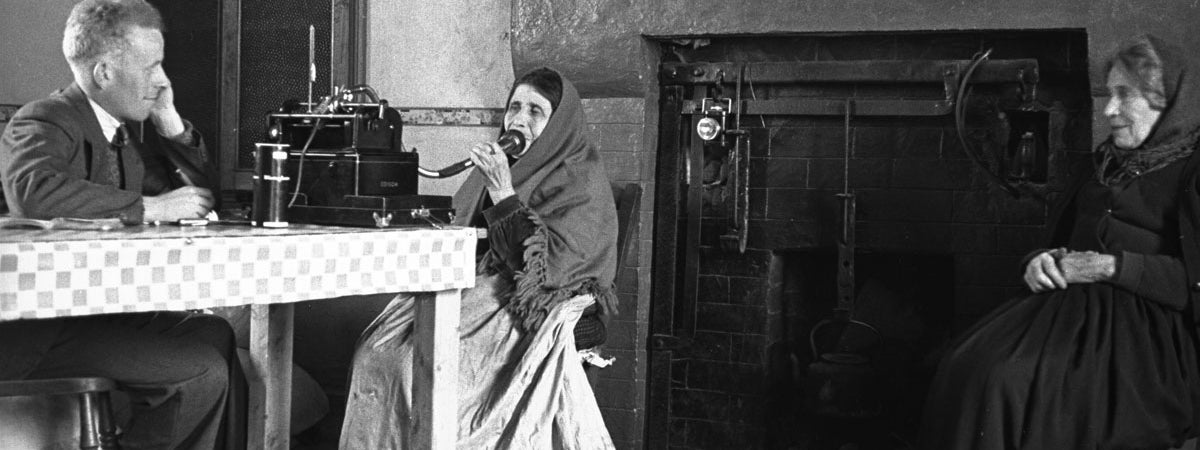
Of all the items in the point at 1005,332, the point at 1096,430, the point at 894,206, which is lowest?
the point at 1096,430

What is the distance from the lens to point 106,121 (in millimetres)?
3045

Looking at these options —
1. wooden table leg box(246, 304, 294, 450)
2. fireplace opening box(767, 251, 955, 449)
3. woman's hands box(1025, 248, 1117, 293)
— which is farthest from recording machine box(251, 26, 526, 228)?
fireplace opening box(767, 251, 955, 449)

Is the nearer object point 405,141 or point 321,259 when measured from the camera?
point 321,259

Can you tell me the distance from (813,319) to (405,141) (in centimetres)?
157

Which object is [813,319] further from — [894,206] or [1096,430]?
[1096,430]

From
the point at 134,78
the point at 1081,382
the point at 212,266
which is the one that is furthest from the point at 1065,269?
the point at 134,78

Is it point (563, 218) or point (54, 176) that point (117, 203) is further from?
point (563, 218)

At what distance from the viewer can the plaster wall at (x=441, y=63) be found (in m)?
4.50

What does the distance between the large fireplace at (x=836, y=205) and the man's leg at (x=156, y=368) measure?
1740 millimetres

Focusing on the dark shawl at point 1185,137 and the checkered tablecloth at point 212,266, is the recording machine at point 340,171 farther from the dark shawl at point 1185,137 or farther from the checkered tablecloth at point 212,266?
the dark shawl at point 1185,137

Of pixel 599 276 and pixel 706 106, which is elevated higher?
pixel 706 106

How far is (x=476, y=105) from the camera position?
4.52 m

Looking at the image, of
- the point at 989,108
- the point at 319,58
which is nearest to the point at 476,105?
the point at 319,58

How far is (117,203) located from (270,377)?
2.34 ft
